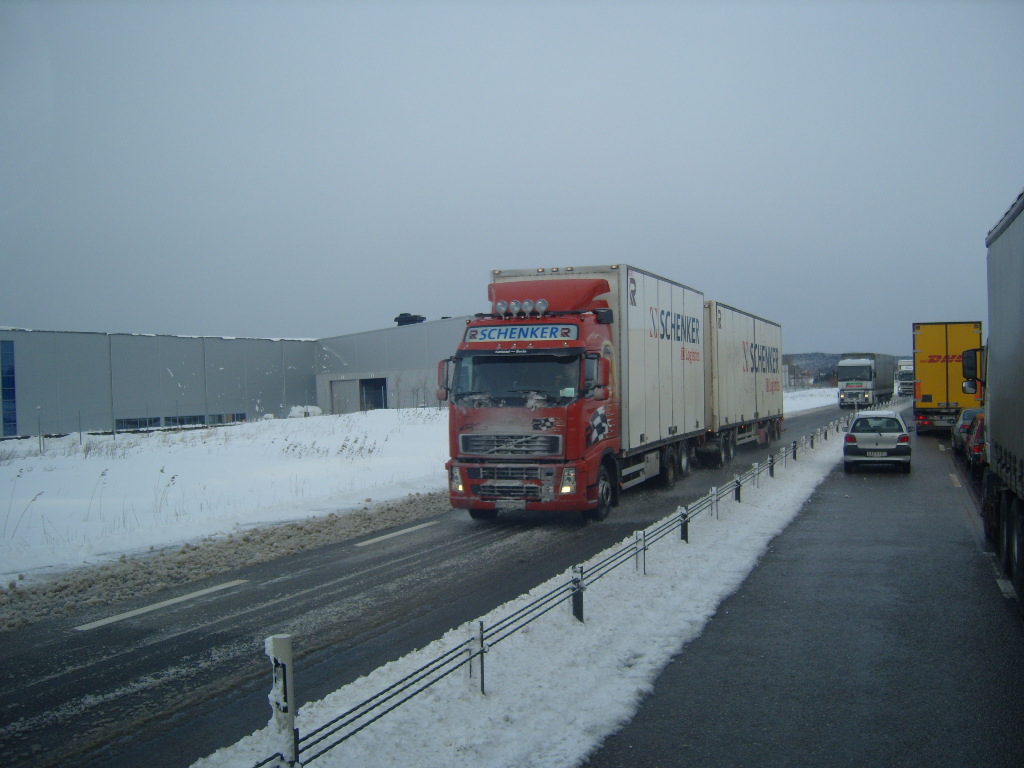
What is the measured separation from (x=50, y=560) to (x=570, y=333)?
27.2 feet


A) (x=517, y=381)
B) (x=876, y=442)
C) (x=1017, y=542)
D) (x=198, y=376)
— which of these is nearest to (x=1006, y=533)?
(x=1017, y=542)

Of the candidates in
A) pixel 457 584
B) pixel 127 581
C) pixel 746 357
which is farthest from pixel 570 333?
pixel 746 357

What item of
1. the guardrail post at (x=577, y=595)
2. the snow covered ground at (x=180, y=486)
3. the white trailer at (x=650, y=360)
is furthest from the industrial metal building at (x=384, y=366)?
the guardrail post at (x=577, y=595)

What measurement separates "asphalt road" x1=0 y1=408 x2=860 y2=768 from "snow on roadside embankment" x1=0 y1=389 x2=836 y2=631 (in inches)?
39.6

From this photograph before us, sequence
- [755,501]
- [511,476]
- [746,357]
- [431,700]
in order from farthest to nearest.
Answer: [746,357] → [755,501] → [511,476] → [431,700]

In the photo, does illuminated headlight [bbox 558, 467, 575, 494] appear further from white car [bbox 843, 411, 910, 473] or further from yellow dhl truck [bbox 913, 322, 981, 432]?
yellow dhl truck [bbox 913, 322, 981, 432]

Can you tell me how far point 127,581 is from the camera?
9.30 metres

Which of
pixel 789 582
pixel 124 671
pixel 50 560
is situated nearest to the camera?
pixel 124 671

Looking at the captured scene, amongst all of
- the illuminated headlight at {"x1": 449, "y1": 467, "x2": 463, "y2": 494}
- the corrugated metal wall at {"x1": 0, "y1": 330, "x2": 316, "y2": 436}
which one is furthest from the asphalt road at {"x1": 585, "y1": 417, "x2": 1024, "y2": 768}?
the corrugated metal wall at {"x1": 0, "y1": 330, "x2": 316, "y2": 436}

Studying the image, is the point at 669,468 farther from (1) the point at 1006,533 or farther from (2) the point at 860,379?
(2) the point at 860,379

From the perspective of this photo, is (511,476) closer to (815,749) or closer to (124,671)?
(124,671)

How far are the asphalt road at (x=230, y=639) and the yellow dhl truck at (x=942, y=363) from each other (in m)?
22.7

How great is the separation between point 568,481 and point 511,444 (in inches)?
42.2

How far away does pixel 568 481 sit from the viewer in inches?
464
